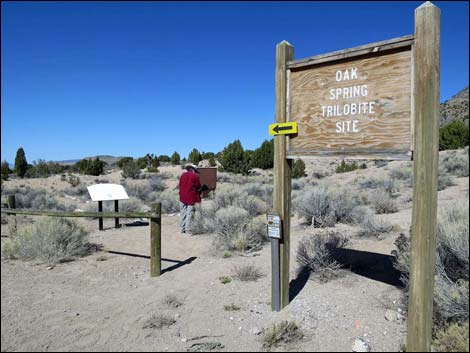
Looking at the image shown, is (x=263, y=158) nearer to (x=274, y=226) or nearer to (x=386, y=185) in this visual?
(x=386, y=185)

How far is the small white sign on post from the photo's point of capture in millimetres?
4102

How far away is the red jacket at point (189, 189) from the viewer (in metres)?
9.69

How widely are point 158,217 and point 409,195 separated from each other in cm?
1053

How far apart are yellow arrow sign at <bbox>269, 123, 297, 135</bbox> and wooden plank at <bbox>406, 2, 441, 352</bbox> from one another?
1.29 meters

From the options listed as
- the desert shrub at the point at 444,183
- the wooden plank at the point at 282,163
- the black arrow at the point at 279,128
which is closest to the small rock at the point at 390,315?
the wooden plank at the point at 282,163

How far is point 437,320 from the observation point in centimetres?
352

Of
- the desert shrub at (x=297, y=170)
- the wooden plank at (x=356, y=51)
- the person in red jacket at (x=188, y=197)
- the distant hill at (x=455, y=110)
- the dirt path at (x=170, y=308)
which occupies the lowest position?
the dirt path at (x=170, y=308)

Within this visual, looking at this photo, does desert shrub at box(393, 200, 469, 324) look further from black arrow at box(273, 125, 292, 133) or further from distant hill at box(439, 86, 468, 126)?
distant hill at box(439, 86, 468, 126)

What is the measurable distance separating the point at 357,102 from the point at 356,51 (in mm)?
473

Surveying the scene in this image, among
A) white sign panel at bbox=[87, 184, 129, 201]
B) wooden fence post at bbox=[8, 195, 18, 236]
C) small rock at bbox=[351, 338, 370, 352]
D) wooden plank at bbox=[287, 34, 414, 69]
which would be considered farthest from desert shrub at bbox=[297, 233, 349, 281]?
wooden fence post at bbox=[8, 195, 18, 236]

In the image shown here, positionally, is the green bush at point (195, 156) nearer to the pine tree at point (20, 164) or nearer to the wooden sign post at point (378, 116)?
the pine tree at point (20, 164)

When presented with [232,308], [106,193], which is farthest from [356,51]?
[106,193]

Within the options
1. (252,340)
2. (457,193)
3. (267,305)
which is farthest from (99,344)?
(457,193)

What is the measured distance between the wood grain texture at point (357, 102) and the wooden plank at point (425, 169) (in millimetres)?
184
